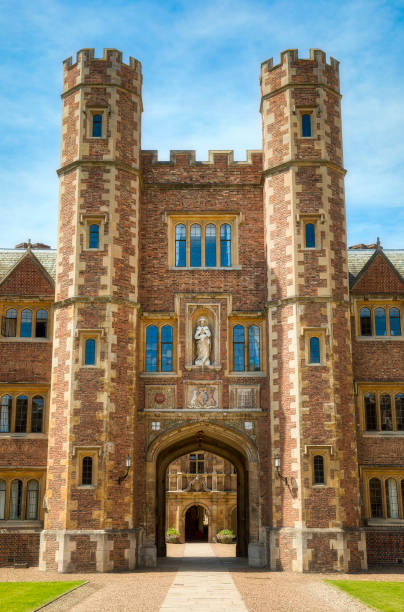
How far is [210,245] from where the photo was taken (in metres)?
27.1

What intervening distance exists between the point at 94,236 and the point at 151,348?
439 centimetres

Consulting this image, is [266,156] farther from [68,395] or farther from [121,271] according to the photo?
[68,395]

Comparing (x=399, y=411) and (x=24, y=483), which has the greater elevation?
(x=399, y=411)

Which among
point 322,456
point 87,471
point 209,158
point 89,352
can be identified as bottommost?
point 87,471

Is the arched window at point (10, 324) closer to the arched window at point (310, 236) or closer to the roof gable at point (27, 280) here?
the roof gable at point (27, 280)

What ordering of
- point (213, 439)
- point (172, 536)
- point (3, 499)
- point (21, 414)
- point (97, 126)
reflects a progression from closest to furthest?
point (3, 499)
point (21, 414)
point (97, 126)
point (213, 439)
point (172, 536)

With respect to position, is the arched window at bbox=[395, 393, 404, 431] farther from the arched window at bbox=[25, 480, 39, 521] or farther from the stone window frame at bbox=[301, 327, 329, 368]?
the arched window at bbox=[25, 480, 39, 521]

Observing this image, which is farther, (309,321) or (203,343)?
(203,343)

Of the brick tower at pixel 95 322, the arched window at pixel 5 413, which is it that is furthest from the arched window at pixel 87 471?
the arched window at pixel 5 413

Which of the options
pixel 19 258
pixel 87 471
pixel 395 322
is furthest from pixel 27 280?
pixel 395 322

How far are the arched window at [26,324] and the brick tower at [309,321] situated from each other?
8.78 meters

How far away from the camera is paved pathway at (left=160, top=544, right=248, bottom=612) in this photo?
51.3 feet

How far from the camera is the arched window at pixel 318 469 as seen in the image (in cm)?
2330

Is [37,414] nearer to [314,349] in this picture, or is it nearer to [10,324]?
[10,324]
